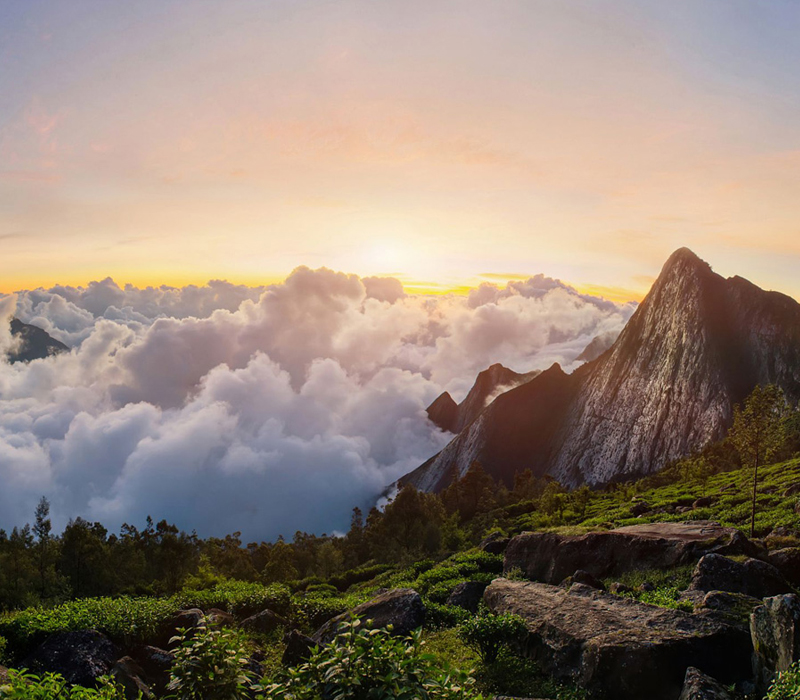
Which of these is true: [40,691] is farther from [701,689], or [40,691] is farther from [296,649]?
[701,689]

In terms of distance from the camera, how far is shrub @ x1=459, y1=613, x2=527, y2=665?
16453mm

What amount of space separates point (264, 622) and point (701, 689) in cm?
1582

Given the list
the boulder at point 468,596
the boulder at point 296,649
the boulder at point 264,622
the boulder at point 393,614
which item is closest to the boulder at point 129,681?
the boulder at point 296,649

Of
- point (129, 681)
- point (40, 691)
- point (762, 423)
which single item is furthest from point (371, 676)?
point (762, 423)

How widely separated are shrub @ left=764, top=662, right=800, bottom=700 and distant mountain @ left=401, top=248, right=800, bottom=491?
439ft

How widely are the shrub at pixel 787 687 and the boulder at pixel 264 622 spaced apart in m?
17.0

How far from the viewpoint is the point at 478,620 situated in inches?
665

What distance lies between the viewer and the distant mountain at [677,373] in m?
145

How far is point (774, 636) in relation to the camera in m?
12.8

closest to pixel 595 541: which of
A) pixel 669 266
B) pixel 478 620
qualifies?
pixel 478 620

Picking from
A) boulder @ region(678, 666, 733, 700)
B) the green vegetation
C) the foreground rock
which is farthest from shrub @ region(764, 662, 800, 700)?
the foreground rock

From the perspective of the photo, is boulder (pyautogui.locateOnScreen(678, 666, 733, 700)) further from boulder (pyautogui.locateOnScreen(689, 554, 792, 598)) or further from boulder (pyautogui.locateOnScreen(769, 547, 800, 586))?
boulder (pyautogui.locateOnScreen(769, 547, 800, 586))

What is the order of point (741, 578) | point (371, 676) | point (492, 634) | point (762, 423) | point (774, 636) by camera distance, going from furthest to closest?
1. point (762, 423)
2. point (741, 578)
3. point (492, 634)
4. point (774, 636)
5. point (371, 676)

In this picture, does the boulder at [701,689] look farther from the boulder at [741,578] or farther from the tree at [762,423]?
the tree at [762,423]
